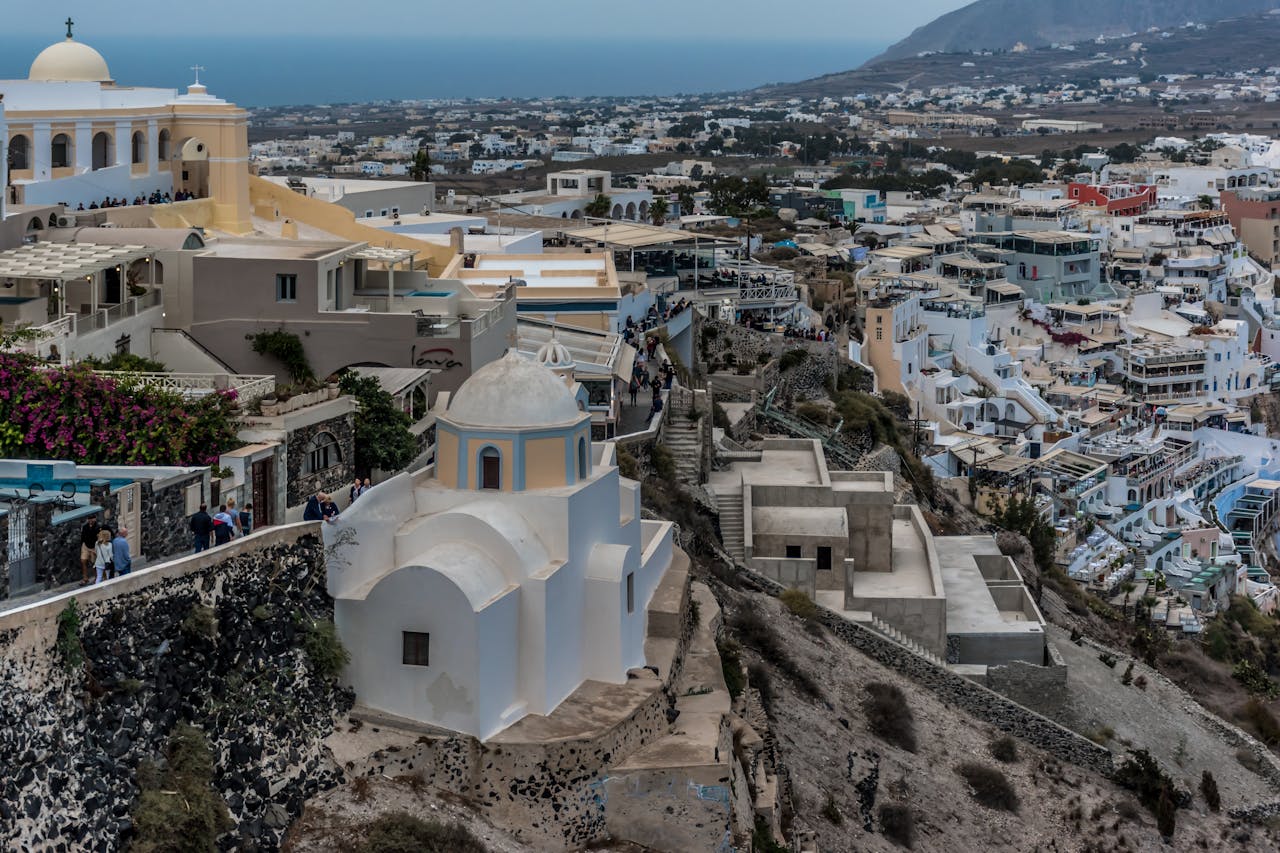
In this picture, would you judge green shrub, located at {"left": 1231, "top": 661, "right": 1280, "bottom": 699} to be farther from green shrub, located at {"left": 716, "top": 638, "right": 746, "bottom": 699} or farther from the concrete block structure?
green shrub, located at {"left": 716, "top": 638, "right": 746, "bottom": 699}

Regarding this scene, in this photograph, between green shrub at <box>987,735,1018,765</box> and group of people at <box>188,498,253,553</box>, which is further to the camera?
green shrub at <box>987,735,1018,765</box>

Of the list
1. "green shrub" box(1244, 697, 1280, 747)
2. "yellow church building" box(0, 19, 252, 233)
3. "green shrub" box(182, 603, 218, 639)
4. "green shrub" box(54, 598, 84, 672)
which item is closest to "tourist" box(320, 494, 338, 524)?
"green shrub" box(182, 603, 218, 639)

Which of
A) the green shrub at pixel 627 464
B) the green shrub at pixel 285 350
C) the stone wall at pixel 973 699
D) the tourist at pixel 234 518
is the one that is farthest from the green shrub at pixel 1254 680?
the tourist at pixel 234 518

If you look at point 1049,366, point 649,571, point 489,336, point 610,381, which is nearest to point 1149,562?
point 1049,366

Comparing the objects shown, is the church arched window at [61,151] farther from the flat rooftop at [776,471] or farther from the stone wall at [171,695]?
the stone wall at [171,695]

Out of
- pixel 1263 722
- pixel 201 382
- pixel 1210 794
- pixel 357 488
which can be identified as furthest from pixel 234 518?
pixel 1263 722
